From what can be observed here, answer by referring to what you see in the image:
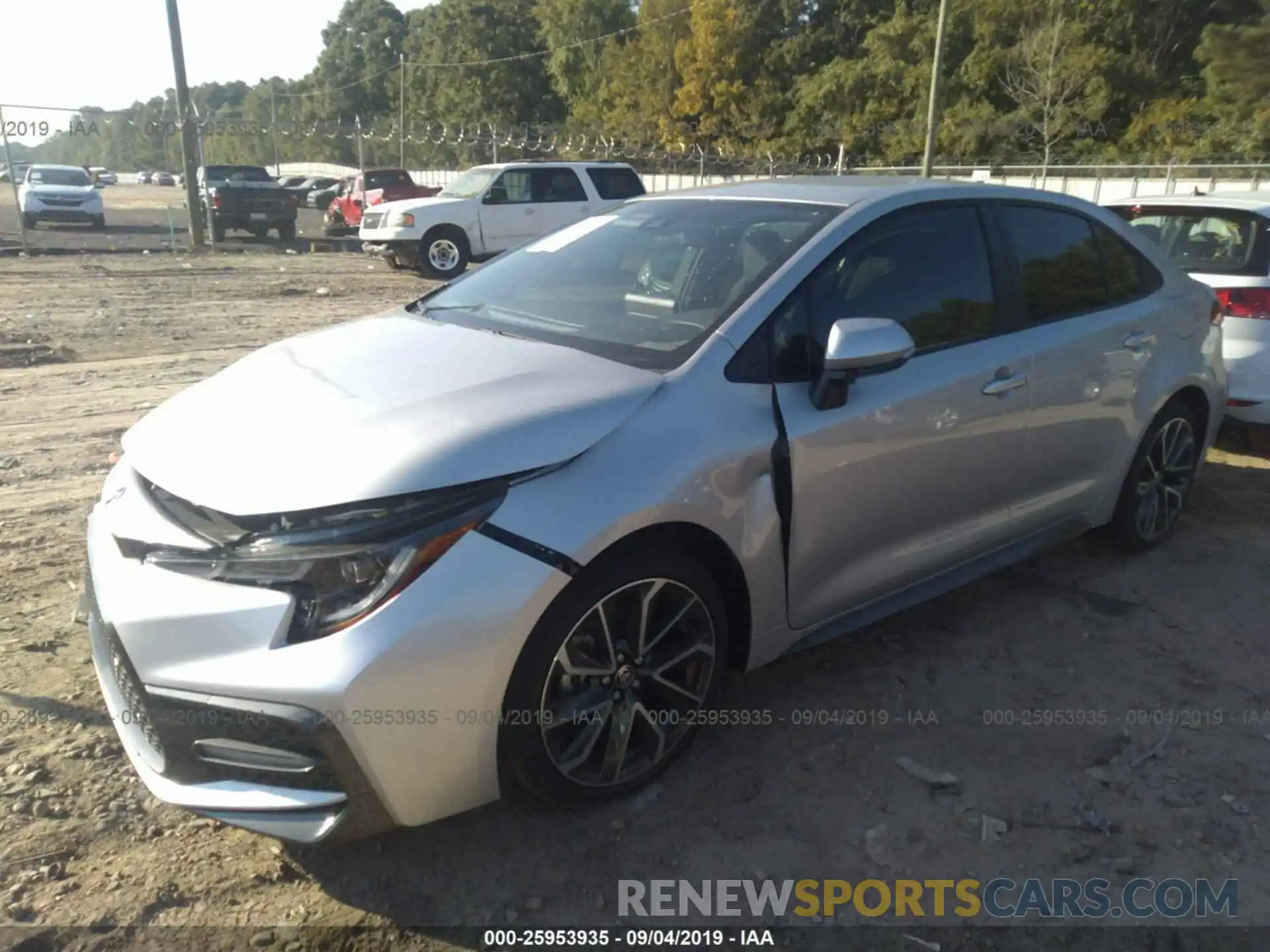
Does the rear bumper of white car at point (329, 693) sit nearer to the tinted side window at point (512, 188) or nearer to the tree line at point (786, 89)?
the tinted side window at point (512, 188)

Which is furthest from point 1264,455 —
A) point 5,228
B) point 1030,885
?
point 5,228

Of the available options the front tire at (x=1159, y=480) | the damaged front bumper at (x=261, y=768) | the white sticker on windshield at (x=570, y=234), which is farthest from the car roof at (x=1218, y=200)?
the damaged front bumper at (x=261, y=768)

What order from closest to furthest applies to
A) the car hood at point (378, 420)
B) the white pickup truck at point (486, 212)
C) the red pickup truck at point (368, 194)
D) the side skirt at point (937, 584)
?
the car hood at point (378, 420) < the side skirt at point (937, 584) < the white pickup truck at point (486, 212) < the red pickup truck at point (368, 194)

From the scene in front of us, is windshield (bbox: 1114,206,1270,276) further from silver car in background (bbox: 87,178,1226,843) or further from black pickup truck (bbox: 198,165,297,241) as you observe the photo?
black pickup truck (bbox: 198,165,297,241)

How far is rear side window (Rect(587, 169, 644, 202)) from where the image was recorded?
16.7 meters

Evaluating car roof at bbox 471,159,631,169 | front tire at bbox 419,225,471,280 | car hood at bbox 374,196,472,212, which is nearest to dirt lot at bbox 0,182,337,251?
car hood at bbox 374,196,472,212

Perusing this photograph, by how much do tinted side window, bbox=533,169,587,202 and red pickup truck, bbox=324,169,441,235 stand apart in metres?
4.52

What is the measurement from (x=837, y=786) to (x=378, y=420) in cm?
171

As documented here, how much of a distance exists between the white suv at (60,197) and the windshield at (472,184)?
Result: 10905mm

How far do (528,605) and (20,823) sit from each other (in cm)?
159

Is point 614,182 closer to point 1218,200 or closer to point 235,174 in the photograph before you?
point 235,174

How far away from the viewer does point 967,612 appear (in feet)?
13.6

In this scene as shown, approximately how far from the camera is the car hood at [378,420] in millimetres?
2396

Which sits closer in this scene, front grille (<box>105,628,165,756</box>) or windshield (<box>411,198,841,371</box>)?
front grille (<box>105,628,165,756</box>)
